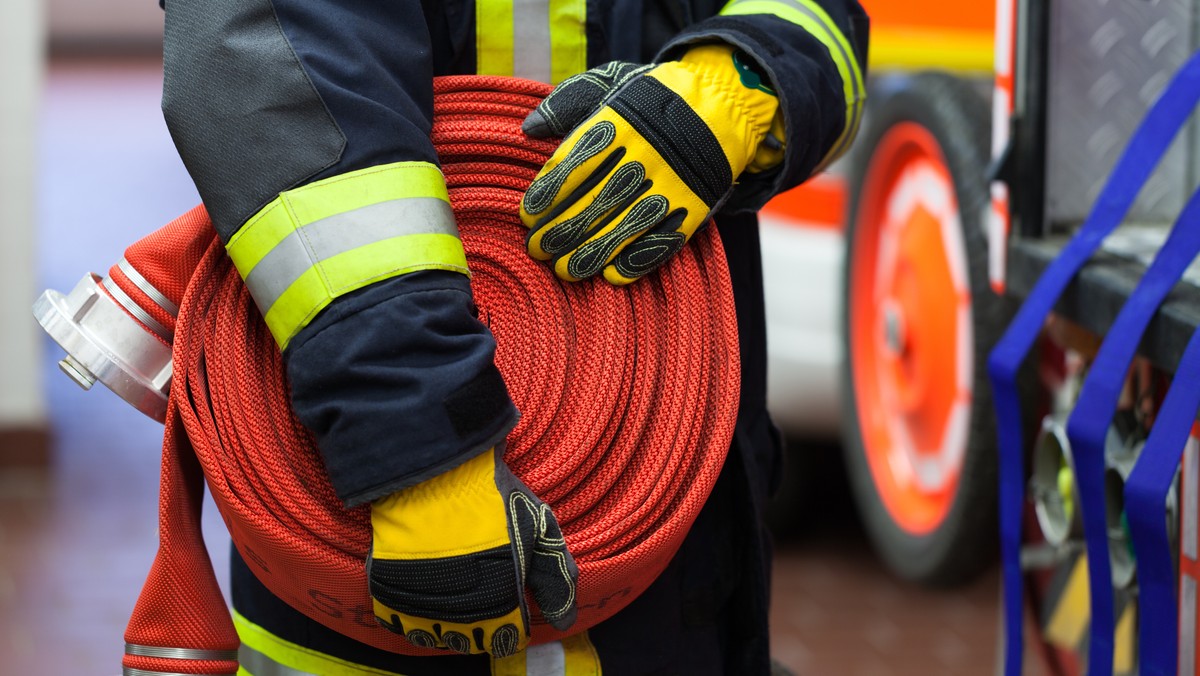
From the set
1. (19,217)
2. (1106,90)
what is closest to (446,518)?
(1106,90)

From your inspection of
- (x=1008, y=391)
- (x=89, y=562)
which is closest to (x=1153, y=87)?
(x=1008, y=391)

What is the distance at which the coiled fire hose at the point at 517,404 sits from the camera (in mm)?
1293

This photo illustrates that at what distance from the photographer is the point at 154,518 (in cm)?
424

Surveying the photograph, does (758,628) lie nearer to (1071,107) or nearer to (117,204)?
(1071,107)

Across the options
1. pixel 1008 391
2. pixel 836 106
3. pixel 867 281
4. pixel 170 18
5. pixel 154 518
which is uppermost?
pixel 170 18

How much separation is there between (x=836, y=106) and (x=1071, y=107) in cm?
77

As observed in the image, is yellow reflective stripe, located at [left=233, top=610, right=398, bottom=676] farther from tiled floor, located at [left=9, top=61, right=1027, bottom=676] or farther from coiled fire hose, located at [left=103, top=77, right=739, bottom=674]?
tiled floor, located at [left=9, top=61, right=1027, bottom=676]

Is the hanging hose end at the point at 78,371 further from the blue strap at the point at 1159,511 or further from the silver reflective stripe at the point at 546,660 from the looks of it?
the blue strap at the point at 1159,511

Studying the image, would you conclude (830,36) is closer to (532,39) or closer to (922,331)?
(532,39)

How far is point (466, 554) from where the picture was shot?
122 cm

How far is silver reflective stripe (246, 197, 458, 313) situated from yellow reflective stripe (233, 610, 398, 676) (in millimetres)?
383

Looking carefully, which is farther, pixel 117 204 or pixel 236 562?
pixel 117 204

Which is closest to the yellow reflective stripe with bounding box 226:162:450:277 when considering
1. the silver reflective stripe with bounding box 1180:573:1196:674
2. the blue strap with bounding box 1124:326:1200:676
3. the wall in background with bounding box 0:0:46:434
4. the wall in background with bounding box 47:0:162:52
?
the blue strap with bounding box 1124:326:1200:676

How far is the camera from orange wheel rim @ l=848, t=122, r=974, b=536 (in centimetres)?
333
